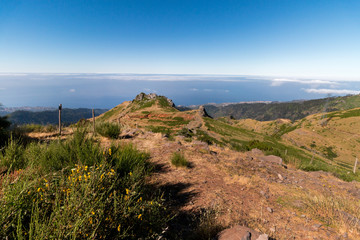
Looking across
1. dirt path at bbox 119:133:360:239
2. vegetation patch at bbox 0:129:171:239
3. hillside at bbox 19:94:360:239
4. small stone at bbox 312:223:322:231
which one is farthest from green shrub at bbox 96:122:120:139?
small stone at bbox 312:223:322:231

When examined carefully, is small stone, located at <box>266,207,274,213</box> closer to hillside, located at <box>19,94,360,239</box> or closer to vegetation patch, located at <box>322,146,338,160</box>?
hillside, located at <box>19,94,360,239</box>

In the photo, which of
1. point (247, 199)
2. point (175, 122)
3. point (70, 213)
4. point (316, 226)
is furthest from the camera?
point (175, 122)

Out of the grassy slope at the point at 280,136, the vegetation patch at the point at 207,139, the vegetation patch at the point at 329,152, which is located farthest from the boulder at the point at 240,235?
the vegetation patch at the point at 329,152

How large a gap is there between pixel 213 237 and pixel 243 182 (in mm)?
3256

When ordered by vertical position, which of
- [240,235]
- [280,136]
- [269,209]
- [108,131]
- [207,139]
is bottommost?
[280,136]

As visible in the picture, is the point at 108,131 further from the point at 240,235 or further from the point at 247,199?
the point at 240,235

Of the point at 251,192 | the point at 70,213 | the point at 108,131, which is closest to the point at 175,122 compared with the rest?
the point at 108,131

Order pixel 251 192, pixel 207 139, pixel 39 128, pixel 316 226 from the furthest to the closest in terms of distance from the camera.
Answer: pixel 207 139
pixel 39 128
pixel 251 192
pixel 316 226

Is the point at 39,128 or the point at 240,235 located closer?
the point at 240,235

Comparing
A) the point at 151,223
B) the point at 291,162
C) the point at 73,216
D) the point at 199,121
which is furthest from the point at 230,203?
the point at 199,121

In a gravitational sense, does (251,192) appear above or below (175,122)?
above

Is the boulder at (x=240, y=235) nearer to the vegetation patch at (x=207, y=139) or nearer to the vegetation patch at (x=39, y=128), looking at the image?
the vegetation patch at (x=207, y=139)

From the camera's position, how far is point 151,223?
2.12 m

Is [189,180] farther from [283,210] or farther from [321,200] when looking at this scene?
[321,200]
